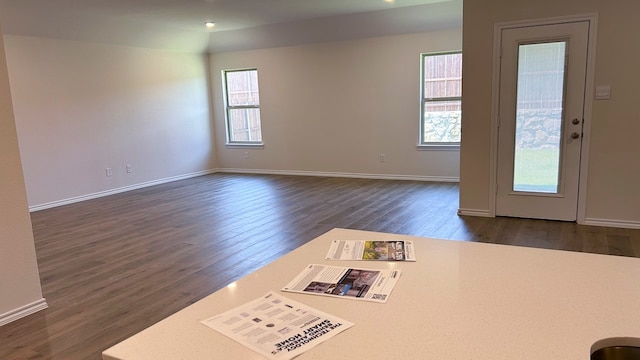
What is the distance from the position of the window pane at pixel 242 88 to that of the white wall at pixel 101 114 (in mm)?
491

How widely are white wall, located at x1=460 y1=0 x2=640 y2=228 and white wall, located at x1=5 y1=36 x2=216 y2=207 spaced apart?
17.4ft

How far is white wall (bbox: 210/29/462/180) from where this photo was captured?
712cm

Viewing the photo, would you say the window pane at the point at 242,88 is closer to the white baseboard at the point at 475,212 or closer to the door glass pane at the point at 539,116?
the white baseboard at the point at 475,212

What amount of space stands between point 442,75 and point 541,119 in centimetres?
274

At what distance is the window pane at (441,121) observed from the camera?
7.03 meters

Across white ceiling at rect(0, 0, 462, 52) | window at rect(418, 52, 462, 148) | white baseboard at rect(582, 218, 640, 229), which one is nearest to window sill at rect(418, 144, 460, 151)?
window at rect(418, 52, 462, 148)

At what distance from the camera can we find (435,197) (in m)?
5.95

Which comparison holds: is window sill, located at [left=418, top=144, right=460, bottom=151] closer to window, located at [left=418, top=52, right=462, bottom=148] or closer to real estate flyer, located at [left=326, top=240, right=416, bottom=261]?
window, located at [left=418, top=52, right=462, bottom=148]

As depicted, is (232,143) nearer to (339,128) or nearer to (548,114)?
(339,128)

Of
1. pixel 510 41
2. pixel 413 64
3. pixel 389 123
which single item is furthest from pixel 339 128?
pixel 510 41

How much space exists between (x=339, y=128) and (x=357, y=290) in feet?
22.4

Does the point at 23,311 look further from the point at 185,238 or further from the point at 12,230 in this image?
the point at 185,238

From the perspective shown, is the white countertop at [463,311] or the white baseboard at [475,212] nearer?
the white countertop at [463,311]

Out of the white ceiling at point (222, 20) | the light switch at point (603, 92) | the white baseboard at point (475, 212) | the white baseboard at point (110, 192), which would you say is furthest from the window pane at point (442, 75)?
the white baseboard at point (110, 192)
